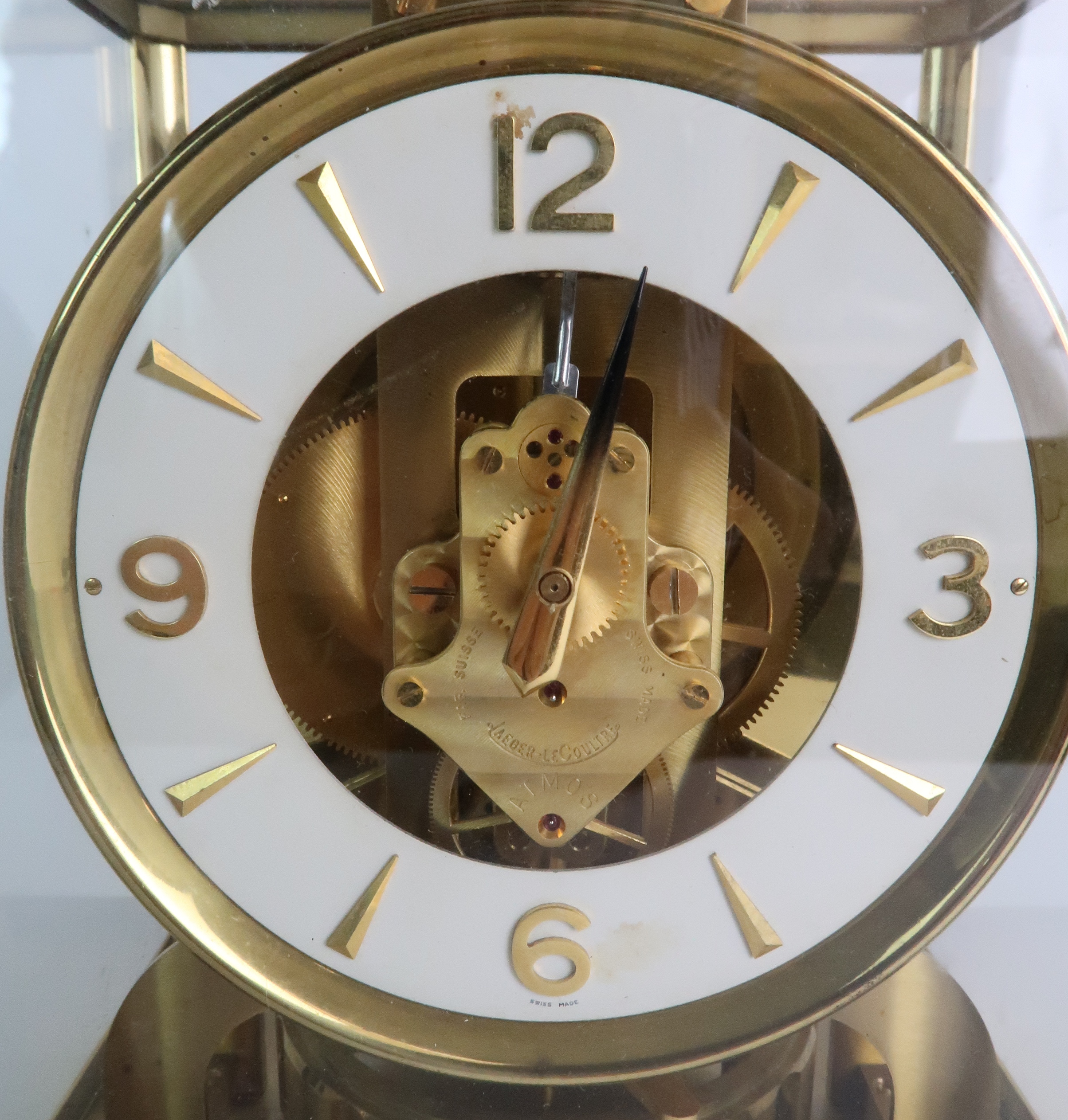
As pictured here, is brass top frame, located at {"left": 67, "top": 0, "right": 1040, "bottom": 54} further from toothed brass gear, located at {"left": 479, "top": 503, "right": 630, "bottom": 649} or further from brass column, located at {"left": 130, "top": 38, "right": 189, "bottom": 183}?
toothed brass gear, located at {"left": 479, "top": 503, "right": 630, "bottom": 649}

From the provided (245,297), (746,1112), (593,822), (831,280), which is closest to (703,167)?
(831,280)

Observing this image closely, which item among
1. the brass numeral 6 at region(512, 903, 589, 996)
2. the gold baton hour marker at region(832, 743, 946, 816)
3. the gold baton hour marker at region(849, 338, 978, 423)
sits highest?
the gold baton hour marker at region(849, 338, 978, 423)

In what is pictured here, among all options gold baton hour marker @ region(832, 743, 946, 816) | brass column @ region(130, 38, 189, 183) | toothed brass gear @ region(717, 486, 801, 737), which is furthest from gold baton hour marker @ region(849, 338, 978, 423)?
brass column @ region(130, 38, 189, 183)

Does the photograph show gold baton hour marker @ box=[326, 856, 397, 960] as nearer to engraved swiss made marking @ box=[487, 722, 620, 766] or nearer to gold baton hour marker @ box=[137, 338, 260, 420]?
engraved swiss made marking @ box=[487, 722, 620, 766]

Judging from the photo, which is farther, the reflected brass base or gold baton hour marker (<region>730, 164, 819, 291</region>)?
the reflected brass base

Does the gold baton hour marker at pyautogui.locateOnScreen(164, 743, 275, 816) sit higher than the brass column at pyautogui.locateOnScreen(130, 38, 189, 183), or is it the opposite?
the brass column at pyautogui.locateOnScreen(130, 38, 189, 183)

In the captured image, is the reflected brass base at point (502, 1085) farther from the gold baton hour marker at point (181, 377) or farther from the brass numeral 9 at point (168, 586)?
the gold baton hour marker at point (181, 377)

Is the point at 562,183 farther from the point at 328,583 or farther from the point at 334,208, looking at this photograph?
the point at 328,583
